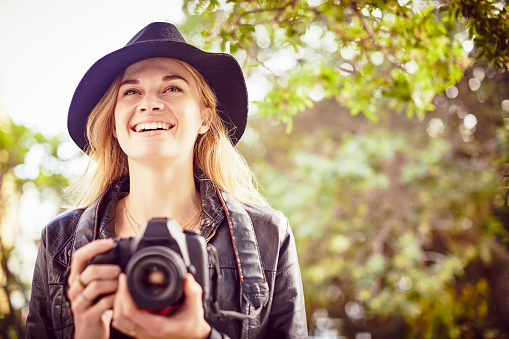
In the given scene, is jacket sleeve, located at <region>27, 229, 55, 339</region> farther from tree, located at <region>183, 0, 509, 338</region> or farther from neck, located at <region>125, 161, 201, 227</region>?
tree, located at <region>183, 0, 509, 338</region>

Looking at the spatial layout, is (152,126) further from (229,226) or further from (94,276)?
(94,276)

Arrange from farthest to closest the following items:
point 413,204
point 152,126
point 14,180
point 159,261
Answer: point 413,204 → point 14,180 → point 152,126 → point 159,261

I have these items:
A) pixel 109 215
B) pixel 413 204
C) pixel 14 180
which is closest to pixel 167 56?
pixel 109 215

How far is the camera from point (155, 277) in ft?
3.53

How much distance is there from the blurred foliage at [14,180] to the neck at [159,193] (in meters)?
2.29

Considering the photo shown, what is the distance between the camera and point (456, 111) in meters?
4.89

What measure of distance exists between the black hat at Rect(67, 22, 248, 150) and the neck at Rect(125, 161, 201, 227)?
0.33 metres

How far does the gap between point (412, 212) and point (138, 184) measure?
4.18m

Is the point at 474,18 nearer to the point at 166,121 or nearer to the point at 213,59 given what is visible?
the point at 213,59

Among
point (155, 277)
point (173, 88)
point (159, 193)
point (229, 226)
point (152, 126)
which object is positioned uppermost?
point (173, 88)

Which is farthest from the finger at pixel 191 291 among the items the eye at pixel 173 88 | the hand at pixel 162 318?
the eye at pixel 173 88

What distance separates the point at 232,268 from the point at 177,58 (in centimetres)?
77

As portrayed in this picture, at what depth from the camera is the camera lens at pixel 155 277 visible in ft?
3.46

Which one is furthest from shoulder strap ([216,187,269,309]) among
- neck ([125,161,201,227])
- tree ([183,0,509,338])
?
tree ([183,0,509,338])
